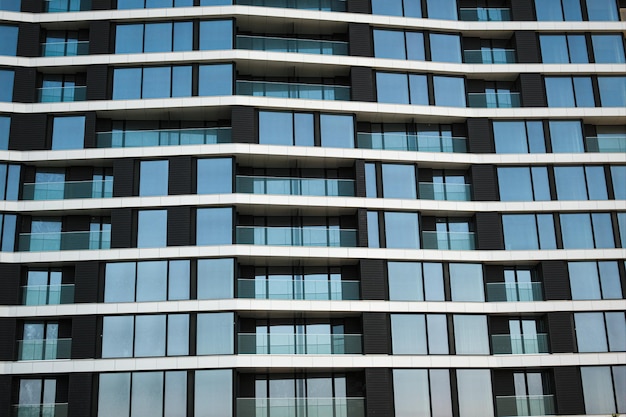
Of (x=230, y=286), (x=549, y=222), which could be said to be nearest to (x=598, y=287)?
(x=549, y=222)

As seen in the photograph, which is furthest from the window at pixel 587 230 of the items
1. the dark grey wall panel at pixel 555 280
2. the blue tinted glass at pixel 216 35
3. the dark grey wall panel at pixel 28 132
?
the dark grey wall panel at pixel 28 132

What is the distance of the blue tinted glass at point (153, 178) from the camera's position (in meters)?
45.3

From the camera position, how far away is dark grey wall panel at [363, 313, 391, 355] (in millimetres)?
43438

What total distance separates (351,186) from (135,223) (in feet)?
41.9

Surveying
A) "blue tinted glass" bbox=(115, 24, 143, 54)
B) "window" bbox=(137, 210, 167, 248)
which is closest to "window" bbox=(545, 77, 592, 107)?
"window" bbox=(137, 210, 167, 248)

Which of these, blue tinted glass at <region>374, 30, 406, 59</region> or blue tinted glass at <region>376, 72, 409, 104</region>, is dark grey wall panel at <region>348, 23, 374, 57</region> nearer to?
blue tinted glass at <region>374, 30, 406, 59</region>

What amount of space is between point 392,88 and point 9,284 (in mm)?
25300

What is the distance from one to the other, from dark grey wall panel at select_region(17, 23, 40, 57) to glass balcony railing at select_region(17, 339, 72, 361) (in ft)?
57.1

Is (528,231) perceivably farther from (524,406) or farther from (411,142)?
(524,406)

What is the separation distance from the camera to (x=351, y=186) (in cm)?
4678

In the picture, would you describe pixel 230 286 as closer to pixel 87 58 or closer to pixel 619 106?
pixel 87 58

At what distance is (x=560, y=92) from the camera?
50.1 meters

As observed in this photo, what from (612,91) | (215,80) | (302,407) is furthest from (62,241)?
(612,91)

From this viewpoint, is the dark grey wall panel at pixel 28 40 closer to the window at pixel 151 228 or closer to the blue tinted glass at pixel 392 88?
the window at pixel 151 228
